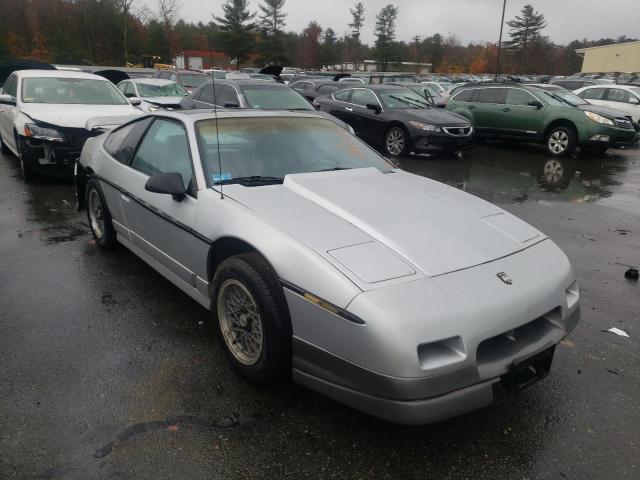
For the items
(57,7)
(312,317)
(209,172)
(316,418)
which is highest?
(57,7)

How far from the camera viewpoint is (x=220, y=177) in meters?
3.23

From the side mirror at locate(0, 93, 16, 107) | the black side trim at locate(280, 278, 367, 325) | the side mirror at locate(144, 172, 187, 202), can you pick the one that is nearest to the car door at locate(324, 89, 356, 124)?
the side mirror at locate(0, 93, 16, 107)

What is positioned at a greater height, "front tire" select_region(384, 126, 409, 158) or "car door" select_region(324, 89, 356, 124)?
"car door" select_region(324, 89, 356, 124)

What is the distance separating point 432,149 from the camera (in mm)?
10734

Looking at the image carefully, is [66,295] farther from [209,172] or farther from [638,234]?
[638,234]

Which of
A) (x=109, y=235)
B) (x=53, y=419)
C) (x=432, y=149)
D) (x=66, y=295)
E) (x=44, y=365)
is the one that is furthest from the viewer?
(x=432, y=149)

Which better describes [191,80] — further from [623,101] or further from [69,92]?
[623,101]

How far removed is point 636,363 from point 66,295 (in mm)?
4165

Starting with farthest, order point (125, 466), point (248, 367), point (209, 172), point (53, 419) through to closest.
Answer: point (209, 172) < point (248, 367) < point (53, 419) < point (125, 466)

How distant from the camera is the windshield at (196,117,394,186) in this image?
11.2 feet

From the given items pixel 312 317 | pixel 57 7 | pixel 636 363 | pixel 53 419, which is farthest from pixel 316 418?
pixel 57 7

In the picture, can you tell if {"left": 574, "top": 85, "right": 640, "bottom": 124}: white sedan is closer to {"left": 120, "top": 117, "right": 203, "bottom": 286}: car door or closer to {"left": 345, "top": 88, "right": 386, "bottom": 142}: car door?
{"left": 345, "top": 88, "right": 386, "bottom": 142}: car door

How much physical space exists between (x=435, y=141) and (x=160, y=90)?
7.65m

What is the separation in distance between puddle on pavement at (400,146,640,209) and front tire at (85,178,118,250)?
5.48m
